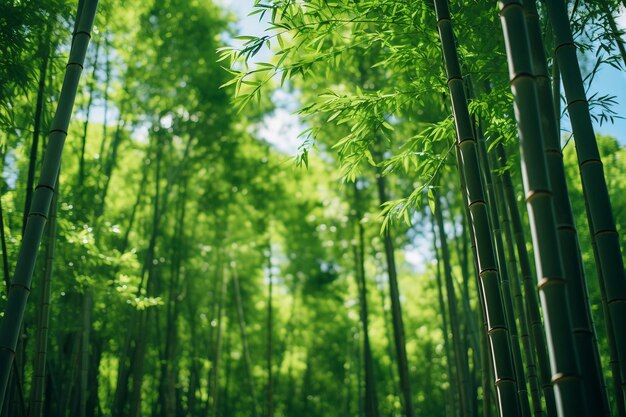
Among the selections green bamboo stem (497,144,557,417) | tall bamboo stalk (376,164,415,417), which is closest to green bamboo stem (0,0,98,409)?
green bamboo stem (497,144,557,417)

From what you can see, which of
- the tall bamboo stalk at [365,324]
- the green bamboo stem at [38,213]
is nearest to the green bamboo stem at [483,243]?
the green bamboo stem at [38,213]

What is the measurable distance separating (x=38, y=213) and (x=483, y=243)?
69.2 inches

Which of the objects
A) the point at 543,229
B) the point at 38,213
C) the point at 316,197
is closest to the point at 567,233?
the point at 543,229

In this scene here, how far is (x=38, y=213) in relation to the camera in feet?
7.07

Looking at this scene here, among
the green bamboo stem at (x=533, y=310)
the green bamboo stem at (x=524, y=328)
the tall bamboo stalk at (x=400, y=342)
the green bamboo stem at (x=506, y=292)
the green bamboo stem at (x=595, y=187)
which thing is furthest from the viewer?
the tall bamboo stalk at (x=400, y=342)

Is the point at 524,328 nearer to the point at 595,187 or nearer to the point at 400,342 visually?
the point at 595,187

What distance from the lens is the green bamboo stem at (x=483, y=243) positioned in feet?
6.17

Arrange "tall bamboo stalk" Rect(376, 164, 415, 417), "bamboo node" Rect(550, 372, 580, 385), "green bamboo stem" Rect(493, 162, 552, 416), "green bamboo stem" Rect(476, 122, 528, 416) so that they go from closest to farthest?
"bamboo node" Rect(550, 372, 580, 385)
"green bamboo stem" Rect(476, 122, 528, 416)
"green bamboo stem" Rect(493, 162, 552, 416)
"tall bamboo stalk" Rect(376, 164, 415, 417)

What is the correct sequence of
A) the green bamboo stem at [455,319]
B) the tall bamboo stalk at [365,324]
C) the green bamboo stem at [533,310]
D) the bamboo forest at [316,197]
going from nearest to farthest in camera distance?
the bamboo forest at [316,197] → the green bamboo stem at [533,310] → the green bamboo stem at [455,319] → the tall bamboo stalk at [365,324]

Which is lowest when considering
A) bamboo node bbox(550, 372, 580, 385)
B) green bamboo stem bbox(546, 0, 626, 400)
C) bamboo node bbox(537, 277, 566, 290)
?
bamboo node bbox(550, 372, 580, 385)

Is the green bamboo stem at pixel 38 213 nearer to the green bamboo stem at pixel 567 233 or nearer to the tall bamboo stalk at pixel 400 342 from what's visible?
the green bamboo stem at pixel 567 233

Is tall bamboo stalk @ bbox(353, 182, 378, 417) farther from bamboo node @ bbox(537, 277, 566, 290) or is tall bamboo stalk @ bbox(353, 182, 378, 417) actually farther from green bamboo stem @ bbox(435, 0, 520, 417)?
bamboo node @ bbox(537, 277, 566, 290)

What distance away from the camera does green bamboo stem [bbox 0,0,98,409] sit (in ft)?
6.59

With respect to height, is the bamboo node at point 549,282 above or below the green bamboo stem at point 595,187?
below
